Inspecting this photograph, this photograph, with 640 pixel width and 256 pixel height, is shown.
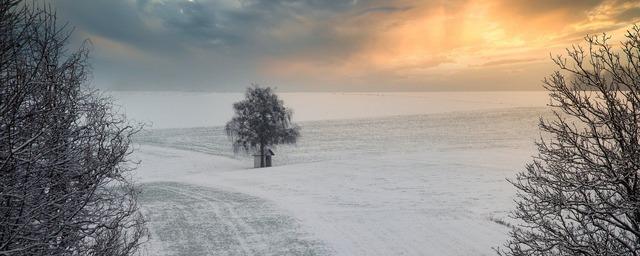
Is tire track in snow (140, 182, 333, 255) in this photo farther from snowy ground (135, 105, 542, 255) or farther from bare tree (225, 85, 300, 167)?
bare tree (225, 85, 300, 167)

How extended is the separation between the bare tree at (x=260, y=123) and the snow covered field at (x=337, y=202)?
5.14 m

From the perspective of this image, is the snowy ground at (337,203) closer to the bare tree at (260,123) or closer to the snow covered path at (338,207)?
the snow covered path at (338,207)

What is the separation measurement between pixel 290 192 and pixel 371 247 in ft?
55.8

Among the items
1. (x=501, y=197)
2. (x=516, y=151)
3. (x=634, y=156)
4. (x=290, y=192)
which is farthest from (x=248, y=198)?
(x=516, y=151)

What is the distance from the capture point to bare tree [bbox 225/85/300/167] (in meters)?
55.3

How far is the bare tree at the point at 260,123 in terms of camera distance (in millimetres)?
55312

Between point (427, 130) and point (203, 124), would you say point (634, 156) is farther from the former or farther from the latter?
point (203, 124)

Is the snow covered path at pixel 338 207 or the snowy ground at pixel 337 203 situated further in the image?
the snowy ground at pixel 337 203

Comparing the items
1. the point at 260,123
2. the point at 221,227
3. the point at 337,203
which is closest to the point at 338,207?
the point at 337,203

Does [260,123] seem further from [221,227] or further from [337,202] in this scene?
[221,227]

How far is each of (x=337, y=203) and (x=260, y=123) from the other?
81.9 ft

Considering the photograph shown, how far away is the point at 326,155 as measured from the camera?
66625 mm

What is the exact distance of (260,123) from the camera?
55.3 meters

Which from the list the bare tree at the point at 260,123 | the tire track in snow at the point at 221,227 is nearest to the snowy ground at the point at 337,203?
the tire track in snow at the point at 221,227
